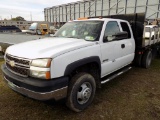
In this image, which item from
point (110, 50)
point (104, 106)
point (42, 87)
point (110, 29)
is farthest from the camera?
point (110, 29)

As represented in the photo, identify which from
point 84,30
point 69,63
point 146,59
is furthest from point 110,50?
point 146,59

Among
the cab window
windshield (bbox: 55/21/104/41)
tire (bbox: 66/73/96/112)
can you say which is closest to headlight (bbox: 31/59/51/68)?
tire (bbox: 66/73/96/112)

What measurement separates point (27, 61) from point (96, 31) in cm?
177

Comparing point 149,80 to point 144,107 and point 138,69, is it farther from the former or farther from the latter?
point 144,107

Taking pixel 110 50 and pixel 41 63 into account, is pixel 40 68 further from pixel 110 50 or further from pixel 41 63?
pixel 110 50

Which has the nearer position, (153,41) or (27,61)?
(27,61)

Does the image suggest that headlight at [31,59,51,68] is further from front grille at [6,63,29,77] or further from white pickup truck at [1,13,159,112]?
front grille at [6,63,29,77]

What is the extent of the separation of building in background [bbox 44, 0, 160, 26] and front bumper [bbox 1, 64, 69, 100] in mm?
23728

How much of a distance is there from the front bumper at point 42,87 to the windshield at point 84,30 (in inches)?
52.5

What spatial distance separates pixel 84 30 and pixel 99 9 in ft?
93.4

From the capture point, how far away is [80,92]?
311 cm

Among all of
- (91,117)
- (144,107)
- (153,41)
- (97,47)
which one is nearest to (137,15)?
(153,41)

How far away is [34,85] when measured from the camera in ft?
8.25

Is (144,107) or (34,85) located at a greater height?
(34,85)
